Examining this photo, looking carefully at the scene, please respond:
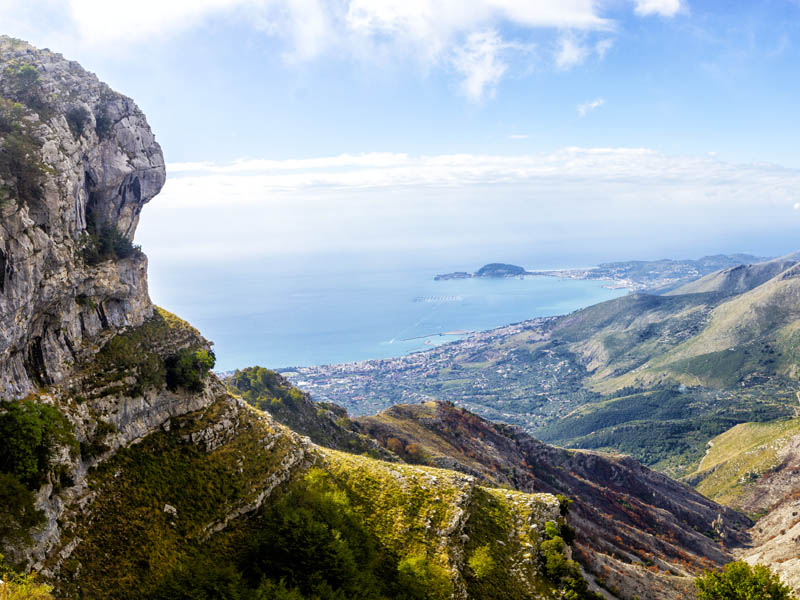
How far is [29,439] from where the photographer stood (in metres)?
29.7

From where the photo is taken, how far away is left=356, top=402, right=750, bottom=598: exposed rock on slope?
3369 inches

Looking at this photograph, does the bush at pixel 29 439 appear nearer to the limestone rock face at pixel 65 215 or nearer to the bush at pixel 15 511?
the bush at pixel 15 511

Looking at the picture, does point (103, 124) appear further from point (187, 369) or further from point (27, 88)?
point (187, 369)

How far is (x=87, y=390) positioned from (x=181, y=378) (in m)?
8.33

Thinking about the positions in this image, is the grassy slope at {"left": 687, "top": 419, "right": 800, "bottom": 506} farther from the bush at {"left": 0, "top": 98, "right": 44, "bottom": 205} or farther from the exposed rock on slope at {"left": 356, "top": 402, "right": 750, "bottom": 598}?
the bush at {"left": 0, "top": 98, "right": 44, "bottom": 205}

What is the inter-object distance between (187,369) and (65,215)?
1669 cm

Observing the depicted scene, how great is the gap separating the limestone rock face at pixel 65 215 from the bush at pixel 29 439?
176 cm

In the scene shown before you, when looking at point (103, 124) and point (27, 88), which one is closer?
point (27, 88)

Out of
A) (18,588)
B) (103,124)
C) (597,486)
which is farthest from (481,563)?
(597,486)

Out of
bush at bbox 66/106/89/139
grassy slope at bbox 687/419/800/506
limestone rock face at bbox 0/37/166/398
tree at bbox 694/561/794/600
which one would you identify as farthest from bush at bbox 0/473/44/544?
grassy slope at bbox 687/419/800/506

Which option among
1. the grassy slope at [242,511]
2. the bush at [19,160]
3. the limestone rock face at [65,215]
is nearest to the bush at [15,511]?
the grassy slope at [242,511]

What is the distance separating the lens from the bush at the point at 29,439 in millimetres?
28531

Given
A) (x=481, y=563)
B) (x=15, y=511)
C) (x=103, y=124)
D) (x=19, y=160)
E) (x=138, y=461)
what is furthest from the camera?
(x=103, y=124)

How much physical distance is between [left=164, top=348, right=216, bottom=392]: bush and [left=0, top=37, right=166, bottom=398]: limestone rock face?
5622mm
